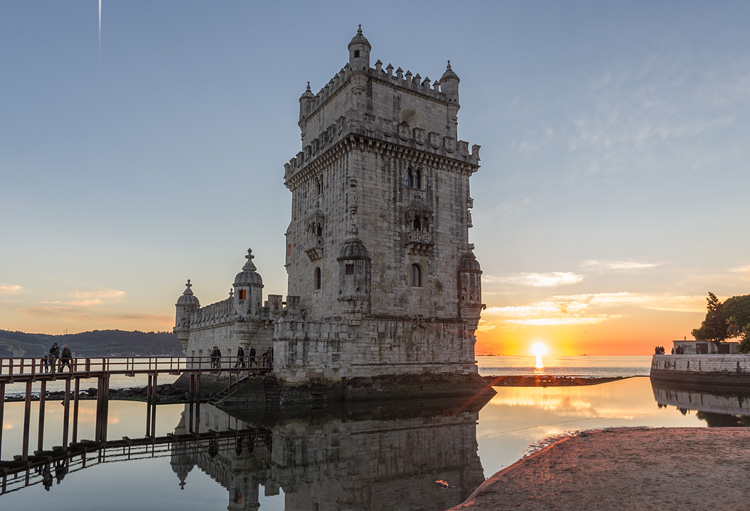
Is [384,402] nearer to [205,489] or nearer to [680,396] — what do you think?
[205,489]

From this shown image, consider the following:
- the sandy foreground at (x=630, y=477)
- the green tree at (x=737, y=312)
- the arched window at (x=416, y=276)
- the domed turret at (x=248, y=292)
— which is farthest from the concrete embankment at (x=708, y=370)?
the domed turret at (x=248, y=292)

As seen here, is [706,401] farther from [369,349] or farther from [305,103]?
[305,103]

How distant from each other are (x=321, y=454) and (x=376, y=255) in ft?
50.3

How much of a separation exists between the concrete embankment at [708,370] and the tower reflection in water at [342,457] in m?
28.1

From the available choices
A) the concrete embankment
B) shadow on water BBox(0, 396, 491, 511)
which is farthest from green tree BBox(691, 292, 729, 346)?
shadow on water BBox(0, 396, 491, 511)

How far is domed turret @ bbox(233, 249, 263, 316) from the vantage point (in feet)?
117

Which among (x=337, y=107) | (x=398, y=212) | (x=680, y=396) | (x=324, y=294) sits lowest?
(x=680, y=396)

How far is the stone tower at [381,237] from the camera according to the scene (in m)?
30.5

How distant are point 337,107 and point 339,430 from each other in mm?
21376

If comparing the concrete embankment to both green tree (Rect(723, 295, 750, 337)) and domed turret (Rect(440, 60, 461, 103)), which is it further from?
domed turret (Rect(440, 60, 461, 103))

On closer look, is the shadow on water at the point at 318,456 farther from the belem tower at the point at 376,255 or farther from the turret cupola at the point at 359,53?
the turret cupola at the point at 359,53

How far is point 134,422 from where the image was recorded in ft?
86.6

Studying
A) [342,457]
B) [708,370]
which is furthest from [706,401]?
[342,457]

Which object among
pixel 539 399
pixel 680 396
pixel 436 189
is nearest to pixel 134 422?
pixel 436 189
